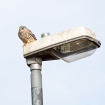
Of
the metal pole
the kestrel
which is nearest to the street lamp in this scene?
the metal pole

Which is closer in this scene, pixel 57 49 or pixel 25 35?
pixel 57 49

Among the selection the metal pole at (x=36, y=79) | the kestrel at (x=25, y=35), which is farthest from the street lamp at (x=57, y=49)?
the kestrel at (x=25, y=35)

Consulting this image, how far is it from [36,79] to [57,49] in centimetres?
35

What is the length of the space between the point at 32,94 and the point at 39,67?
0.98ft

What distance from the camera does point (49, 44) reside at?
340cm

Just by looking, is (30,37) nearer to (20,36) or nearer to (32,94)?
(20,36)

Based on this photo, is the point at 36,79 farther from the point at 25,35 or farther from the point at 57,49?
the point at 25,35

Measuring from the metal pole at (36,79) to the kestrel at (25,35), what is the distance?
0.68 feet

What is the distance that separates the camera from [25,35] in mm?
3676

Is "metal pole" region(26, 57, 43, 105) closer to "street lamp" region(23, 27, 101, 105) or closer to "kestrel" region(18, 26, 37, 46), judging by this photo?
"street lamp" region(23, 27, 101, 105)

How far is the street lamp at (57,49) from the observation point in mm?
3297

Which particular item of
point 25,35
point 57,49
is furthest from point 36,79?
point 25,35

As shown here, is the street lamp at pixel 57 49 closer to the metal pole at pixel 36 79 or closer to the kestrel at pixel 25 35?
the metal pole at pixel 36 79

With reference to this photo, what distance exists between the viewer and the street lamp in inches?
130
